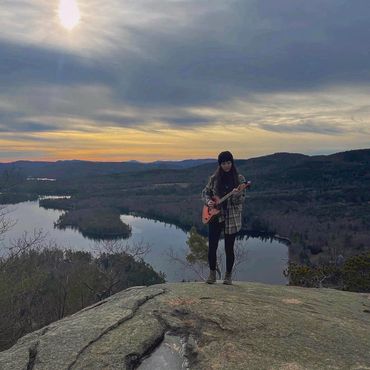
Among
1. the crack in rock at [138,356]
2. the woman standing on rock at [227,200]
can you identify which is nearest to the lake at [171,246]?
the woman standing on rock at [227,200]

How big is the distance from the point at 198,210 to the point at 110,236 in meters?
50.9

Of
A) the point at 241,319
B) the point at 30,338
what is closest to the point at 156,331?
the point at 241,319

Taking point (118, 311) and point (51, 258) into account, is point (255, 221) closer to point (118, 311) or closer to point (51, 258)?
point (51, 258)

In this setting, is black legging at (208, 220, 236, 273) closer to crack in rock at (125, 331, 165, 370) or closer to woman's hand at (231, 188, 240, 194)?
woman's hand at (231, 188, 240, 194)

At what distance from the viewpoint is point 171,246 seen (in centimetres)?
9431

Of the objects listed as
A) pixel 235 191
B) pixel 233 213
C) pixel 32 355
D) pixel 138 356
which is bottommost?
pixel 32 355

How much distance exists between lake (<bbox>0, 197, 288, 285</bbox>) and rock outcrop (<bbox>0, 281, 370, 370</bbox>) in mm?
35352

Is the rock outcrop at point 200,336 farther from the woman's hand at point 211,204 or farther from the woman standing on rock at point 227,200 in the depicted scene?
the woman's hand at point 211,204

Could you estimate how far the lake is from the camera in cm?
6962

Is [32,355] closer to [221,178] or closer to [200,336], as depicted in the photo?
[200,336]

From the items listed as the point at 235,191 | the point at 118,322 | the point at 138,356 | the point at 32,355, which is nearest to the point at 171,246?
the point at 235,191

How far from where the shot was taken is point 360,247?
3649 inches

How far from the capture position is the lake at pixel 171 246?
69.6 m

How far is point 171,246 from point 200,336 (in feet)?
293
